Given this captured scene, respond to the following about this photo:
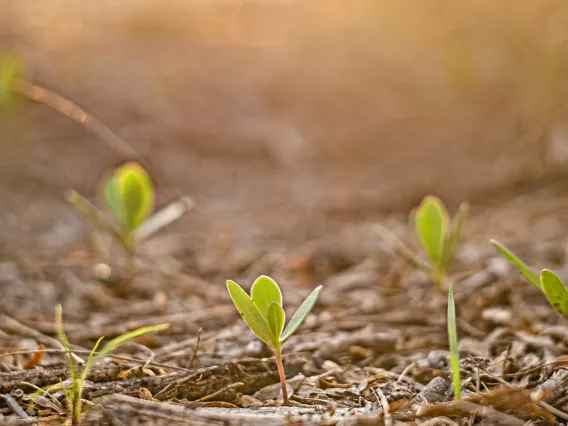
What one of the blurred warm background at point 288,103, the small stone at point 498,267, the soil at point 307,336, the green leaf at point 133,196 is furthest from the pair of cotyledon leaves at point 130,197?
the small stone at point 498,267

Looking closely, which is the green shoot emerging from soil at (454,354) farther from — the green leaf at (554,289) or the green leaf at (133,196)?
the green leaf at (133,196)

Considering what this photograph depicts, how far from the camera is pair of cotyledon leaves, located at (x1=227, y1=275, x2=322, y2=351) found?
35.5 inches

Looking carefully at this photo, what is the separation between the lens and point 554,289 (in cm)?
95

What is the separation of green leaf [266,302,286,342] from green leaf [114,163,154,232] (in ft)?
2.66

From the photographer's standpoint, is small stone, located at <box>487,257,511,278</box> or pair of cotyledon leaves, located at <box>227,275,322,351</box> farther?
small stone, located at <box>487,257,511,278</box>

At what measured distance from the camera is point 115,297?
1612 mm

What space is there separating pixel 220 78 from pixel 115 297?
2.87 metres

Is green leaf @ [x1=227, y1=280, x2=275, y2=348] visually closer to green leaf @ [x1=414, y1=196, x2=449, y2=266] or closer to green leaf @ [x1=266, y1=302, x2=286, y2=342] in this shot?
green leaf @ [x1=266, y1=302, x2=286, y2=342]

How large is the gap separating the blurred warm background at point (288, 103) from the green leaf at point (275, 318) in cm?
150

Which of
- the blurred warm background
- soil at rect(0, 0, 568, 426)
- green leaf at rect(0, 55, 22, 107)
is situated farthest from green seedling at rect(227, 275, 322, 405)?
green leaf at rect(0, 55, 22, 107)

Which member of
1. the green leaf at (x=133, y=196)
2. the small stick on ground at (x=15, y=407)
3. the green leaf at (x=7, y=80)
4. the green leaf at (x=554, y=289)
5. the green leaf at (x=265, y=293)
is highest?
the green leaf at (x=7, y=80)

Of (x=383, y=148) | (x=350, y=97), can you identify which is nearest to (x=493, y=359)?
(x=383, y=148)

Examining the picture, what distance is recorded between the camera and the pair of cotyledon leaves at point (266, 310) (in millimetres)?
901

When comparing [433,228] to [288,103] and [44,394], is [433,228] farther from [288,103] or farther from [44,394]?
[288,103]
